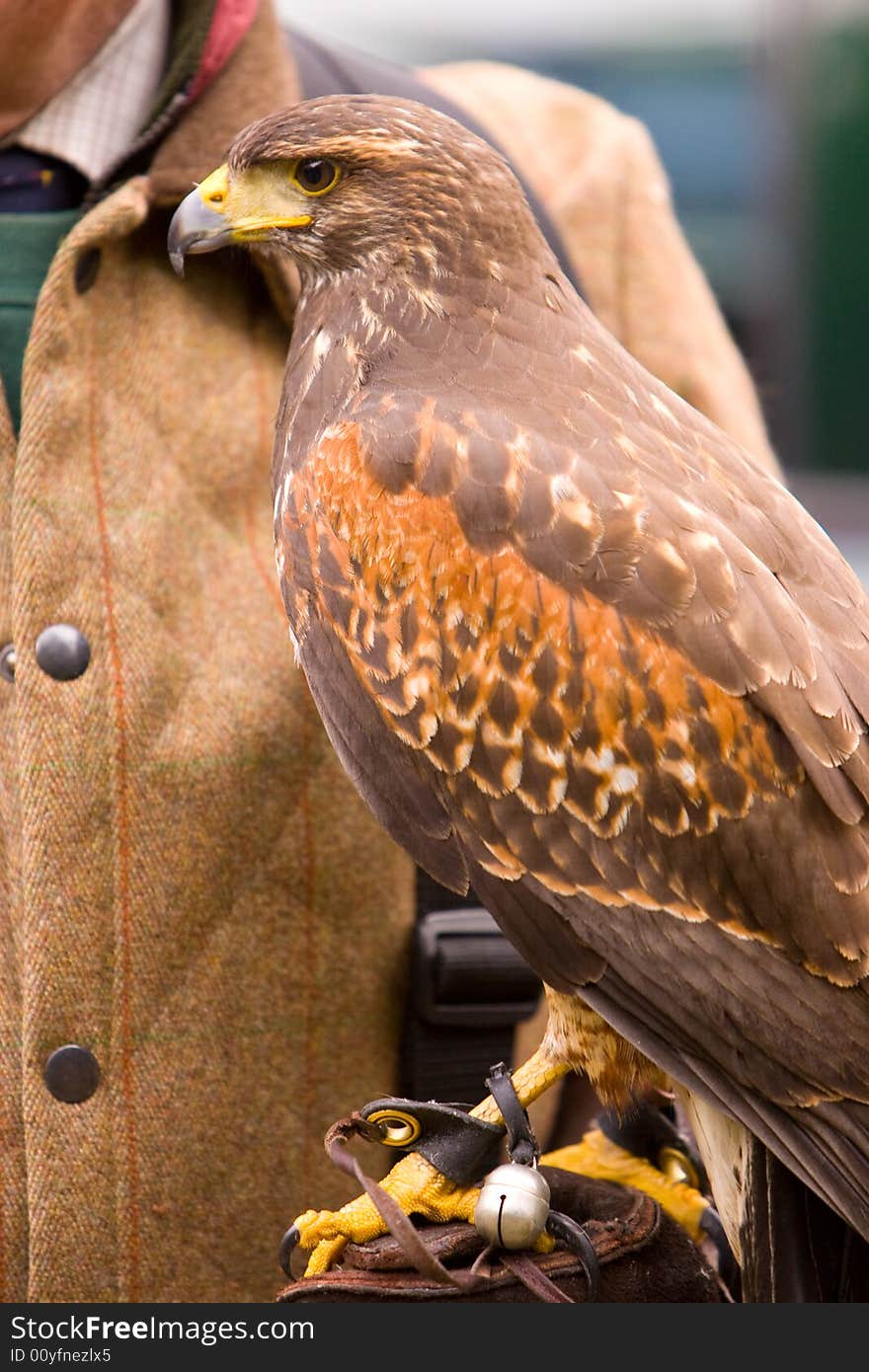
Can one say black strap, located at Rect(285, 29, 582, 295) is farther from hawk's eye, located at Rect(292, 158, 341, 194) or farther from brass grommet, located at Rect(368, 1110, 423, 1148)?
brass grommet, located at Rect(368, 1110, 423, 1148)

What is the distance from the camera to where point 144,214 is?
6.21 feet

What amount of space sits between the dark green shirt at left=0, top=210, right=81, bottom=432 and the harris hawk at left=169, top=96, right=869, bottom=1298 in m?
0.47

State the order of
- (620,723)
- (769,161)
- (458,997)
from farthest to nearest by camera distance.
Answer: (769,161)
(458,997)
(620,723)

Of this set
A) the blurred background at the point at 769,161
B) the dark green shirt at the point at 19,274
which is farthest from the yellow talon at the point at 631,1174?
the blurred background at the point at 769,161

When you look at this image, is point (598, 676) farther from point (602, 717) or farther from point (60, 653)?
point (60, 653)

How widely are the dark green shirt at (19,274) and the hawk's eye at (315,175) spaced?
0.47 m

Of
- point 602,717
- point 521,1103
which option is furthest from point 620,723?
point 521,1103

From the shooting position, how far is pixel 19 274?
1.97 meters

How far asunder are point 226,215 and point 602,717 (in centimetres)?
64

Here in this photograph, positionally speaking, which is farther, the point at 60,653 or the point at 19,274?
the point at 19,274

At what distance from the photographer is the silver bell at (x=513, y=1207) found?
4.95 feet

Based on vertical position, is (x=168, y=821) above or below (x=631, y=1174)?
above

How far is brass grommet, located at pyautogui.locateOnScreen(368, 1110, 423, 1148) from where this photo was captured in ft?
5.18

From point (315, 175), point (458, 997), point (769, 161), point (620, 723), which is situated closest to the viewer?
point (620, 723)
